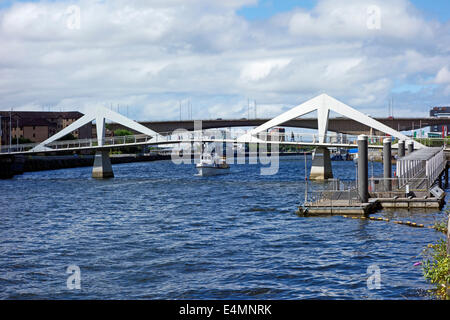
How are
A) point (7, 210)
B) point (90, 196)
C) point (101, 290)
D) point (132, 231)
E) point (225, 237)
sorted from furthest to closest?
1. point (90, 196)
2. point (7, 210)
3. point (132, 231)
4. point (225, 237)
5. point (101, 290)

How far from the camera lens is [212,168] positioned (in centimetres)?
9981

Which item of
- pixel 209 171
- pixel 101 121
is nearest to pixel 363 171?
pixel 209 171

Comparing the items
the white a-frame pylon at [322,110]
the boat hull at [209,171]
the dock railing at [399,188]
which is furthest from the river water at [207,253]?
the boat hull at [209,171]

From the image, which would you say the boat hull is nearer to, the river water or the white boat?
the white boat

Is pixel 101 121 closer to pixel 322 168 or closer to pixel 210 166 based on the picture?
pixel 210 166

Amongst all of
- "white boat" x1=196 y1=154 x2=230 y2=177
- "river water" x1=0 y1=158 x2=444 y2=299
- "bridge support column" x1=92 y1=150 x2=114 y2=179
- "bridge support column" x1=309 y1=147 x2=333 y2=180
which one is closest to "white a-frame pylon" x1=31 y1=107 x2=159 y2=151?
"bridge support column" x1=92 y1=150 x2=114 y2=179

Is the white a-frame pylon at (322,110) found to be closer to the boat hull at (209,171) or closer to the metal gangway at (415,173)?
the boat hull at (209,171)

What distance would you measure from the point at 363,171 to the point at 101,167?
60.6 m

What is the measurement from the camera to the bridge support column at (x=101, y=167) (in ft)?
297

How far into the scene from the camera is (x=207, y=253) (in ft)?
85.9

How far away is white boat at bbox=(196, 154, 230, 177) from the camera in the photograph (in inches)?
3848
